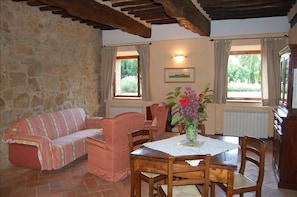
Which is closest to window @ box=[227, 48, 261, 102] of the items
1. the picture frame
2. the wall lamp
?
the picture frame

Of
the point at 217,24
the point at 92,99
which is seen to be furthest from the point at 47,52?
the point at 217,24

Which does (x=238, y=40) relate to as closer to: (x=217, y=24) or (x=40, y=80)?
(x=217, y=24)

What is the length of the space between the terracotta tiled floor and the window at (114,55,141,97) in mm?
3295

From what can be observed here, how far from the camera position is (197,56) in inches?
234

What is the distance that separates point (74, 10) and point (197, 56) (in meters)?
3.11

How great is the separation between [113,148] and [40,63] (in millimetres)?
2329

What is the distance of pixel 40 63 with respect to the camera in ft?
15.3

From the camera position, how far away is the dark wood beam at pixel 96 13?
371 cm

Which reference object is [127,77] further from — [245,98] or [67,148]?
[67,148]

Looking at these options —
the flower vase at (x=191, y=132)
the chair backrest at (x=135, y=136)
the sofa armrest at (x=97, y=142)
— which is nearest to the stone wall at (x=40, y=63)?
the sofa armrest at (x=97, y=142)

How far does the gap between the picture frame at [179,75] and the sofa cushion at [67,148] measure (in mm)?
2566

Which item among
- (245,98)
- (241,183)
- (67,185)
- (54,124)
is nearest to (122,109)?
(54,124)

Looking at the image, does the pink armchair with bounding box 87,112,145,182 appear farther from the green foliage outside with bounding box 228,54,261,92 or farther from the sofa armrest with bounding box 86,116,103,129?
the green foliage outside with bounding box 228,54,261,92

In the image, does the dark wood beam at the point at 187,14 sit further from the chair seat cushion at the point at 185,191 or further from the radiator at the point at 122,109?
the radiator at the point at 122,109
